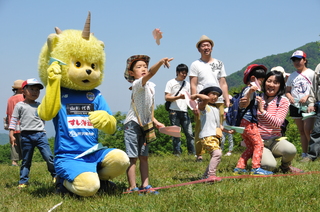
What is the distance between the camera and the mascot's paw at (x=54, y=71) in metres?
4.91

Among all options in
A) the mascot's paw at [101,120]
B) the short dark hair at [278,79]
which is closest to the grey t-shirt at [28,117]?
the mascot's paw at [101,120]

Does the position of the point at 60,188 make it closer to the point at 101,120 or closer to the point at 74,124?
the point at 74,124

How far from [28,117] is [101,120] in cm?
253

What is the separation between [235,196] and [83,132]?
220 centimetres

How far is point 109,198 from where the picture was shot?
15.6 feet

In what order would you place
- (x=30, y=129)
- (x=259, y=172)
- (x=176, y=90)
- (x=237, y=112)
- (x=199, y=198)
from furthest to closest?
(x=176, y=90), (x=30, y=129), (x=237, y=112), (x=259, y=172), (x=199, y=198)

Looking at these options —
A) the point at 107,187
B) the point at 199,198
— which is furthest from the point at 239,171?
the point at 107,187

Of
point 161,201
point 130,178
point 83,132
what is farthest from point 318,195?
point 83,132

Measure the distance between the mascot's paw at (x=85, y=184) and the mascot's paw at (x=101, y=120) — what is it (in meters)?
0.64

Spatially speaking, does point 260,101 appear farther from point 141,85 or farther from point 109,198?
point 109,198

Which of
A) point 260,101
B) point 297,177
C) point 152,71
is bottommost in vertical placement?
point 297,177

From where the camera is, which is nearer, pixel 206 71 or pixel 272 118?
pixel 272 118

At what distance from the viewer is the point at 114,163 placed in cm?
503

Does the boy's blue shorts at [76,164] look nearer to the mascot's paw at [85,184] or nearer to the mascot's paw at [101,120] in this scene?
the mascot's paw at [85,184]
